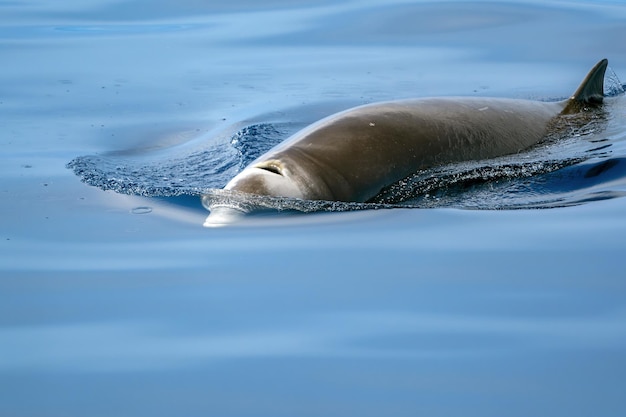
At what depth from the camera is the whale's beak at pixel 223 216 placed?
5.57 metres

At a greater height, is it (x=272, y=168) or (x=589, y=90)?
(x=589, y=90)

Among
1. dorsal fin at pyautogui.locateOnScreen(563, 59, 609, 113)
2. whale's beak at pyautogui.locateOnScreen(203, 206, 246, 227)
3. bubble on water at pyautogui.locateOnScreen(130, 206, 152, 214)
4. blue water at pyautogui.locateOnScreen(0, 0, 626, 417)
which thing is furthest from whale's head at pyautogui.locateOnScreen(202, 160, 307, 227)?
dorsal fin at pyautogui.locateOnScreen(563, 59, 609, 113)

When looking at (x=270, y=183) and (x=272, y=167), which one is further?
(x=272, y=167)

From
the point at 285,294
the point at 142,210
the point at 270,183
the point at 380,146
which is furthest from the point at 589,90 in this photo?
the point at 285,294

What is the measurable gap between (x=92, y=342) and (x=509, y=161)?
3.72 meters

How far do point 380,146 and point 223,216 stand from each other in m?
1.30

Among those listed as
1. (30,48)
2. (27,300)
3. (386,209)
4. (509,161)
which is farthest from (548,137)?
(30,48)

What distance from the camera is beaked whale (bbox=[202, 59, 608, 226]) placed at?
601 centimetres

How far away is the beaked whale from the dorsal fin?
1.56 ft

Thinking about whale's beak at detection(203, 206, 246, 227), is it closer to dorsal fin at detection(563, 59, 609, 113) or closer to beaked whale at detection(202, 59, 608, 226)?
beaked whale at detection(202, 59, 608, 226)

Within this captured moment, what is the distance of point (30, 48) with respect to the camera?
40.6 ft

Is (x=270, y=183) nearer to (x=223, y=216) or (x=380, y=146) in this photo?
(x=223, y=216)

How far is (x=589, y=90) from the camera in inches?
331

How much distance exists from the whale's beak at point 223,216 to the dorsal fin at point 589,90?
3521 mm
